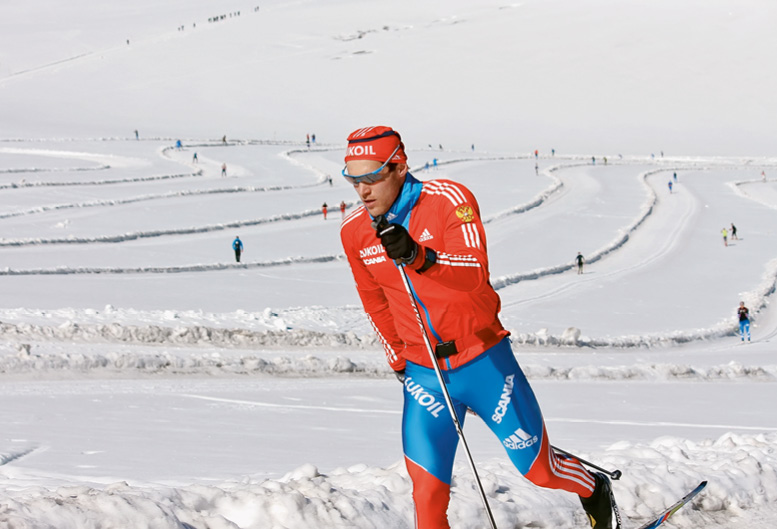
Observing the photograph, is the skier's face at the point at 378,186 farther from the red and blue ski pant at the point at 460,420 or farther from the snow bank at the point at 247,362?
the snow bank at the point at 247,362

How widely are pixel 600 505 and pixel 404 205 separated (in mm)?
1854

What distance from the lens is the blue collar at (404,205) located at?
3900 millimetres

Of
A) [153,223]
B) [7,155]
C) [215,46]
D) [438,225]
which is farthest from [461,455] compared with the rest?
[215,46]

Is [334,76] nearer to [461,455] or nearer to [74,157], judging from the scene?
[74,157]

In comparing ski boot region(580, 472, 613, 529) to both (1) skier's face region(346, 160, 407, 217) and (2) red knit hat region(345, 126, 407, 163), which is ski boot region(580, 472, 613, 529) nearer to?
(1) skier's face region(346, 160, 407, 217)

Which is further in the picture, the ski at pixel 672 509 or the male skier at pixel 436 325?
the ski at pixel 672 509

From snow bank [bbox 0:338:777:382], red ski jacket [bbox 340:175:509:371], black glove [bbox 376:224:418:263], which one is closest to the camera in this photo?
black glove [bbox 376:224:418:263]

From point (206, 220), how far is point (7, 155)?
94.7 feet

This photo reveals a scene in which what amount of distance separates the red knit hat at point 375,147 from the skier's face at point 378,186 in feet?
0.08

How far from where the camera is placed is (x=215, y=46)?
12331cm

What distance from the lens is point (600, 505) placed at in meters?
Answer: 4.50

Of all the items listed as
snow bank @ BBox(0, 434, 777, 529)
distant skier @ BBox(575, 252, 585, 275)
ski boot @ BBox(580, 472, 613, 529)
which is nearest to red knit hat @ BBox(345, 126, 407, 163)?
snow bank @ BBox(0, 434, 777, 529)

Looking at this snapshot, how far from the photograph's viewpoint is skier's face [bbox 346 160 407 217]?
378 centimetres

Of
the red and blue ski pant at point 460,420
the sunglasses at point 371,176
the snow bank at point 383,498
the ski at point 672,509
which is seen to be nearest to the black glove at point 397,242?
the sunglasses at point 371,176
